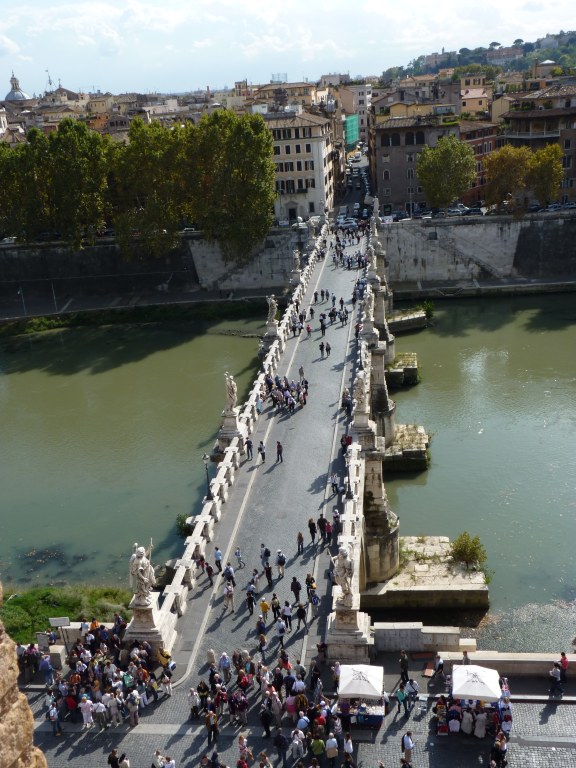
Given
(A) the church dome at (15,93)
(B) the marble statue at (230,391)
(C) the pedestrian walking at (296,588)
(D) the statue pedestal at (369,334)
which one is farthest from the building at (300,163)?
(A) the church dome at (15,93)

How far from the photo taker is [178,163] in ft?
180

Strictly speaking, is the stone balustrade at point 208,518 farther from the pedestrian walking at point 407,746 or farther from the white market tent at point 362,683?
the pedestrian walking at point 407,746

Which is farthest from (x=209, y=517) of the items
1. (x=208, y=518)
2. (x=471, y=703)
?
(x=471, y=703)

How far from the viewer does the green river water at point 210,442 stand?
26.4 meters

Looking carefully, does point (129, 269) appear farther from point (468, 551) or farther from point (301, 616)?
point (301, 616)

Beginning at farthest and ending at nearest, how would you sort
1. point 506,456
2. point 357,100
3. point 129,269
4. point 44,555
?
point 357,100
point 129,269
point 506,456
point 44,555

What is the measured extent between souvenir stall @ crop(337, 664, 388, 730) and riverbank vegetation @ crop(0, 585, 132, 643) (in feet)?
28.0

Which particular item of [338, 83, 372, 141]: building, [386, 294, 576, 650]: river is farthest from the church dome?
[386, 294, 576, 650]: river

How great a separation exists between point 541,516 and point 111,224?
149 ft

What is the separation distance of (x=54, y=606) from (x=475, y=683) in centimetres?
1315

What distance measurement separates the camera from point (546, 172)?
57.0 m

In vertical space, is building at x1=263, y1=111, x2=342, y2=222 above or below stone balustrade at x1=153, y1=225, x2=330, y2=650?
above

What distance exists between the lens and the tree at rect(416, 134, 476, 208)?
57.3 metres

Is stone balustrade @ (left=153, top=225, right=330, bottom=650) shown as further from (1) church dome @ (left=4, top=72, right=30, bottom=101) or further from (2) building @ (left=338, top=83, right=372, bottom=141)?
(1) church dome @ (left=4, top=72, right=30, bottom=101)
